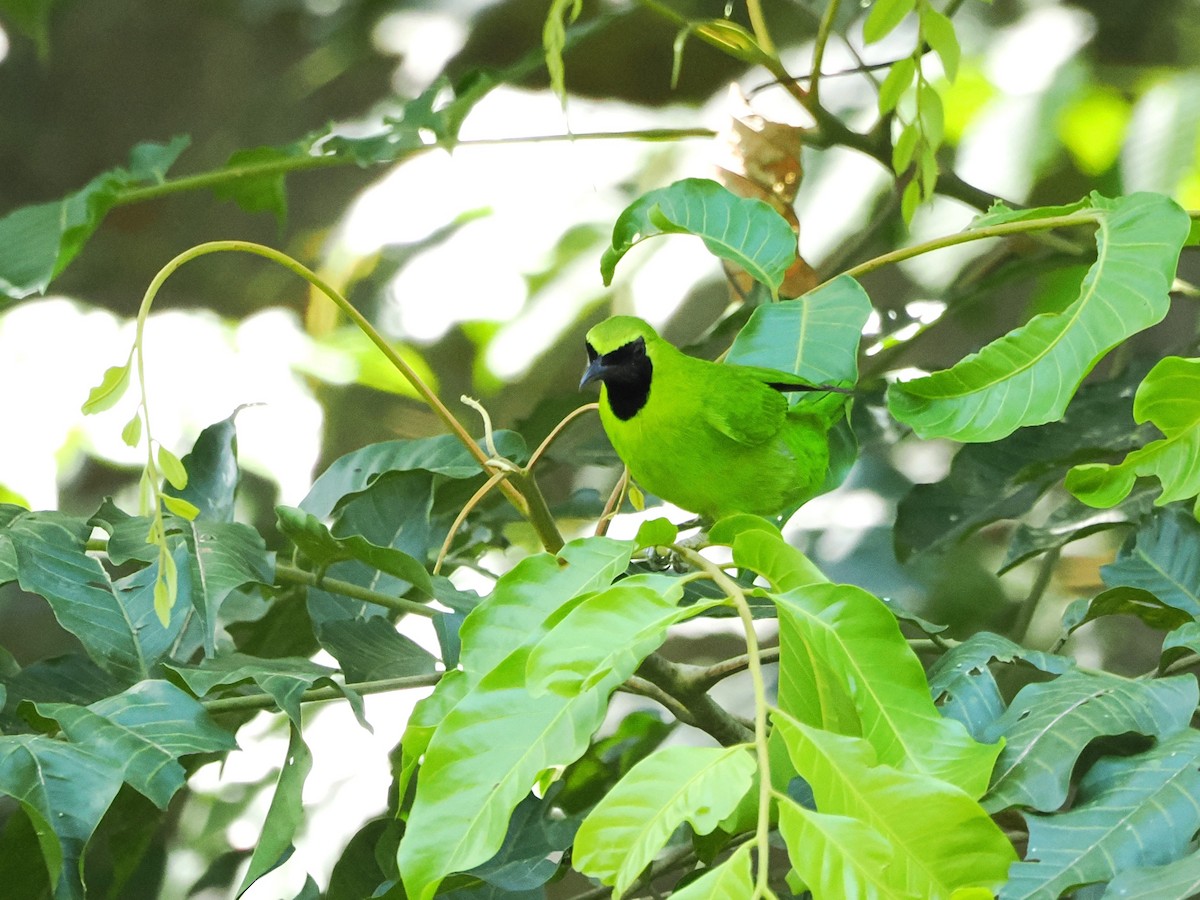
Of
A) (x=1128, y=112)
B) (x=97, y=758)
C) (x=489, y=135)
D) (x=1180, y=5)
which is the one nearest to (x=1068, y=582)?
(x=1128, y=112)

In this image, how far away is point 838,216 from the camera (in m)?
2.03

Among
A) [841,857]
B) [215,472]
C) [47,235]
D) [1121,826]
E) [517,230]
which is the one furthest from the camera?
[517,230]

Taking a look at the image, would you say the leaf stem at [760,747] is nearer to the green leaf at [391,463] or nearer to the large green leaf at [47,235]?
the green leaf at [391,463]

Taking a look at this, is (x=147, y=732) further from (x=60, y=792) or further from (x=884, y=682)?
(x=884, y=682)

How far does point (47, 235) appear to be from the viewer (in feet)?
4.42

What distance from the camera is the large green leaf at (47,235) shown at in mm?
→ 1314

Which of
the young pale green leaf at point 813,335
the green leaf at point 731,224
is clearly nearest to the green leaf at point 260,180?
the green leaf at point 731,224

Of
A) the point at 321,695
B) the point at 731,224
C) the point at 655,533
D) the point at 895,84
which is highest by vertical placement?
the point at 895,84

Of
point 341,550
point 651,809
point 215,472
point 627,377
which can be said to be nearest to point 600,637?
point 651,809

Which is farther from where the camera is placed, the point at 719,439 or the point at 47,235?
the point at 719,439

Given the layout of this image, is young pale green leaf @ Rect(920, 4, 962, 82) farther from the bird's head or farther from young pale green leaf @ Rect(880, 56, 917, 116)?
the bird's head

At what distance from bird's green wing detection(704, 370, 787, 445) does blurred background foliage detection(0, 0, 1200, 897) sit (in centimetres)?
17

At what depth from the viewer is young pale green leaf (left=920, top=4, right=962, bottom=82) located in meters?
0.89

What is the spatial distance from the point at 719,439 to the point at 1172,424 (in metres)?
0.80
